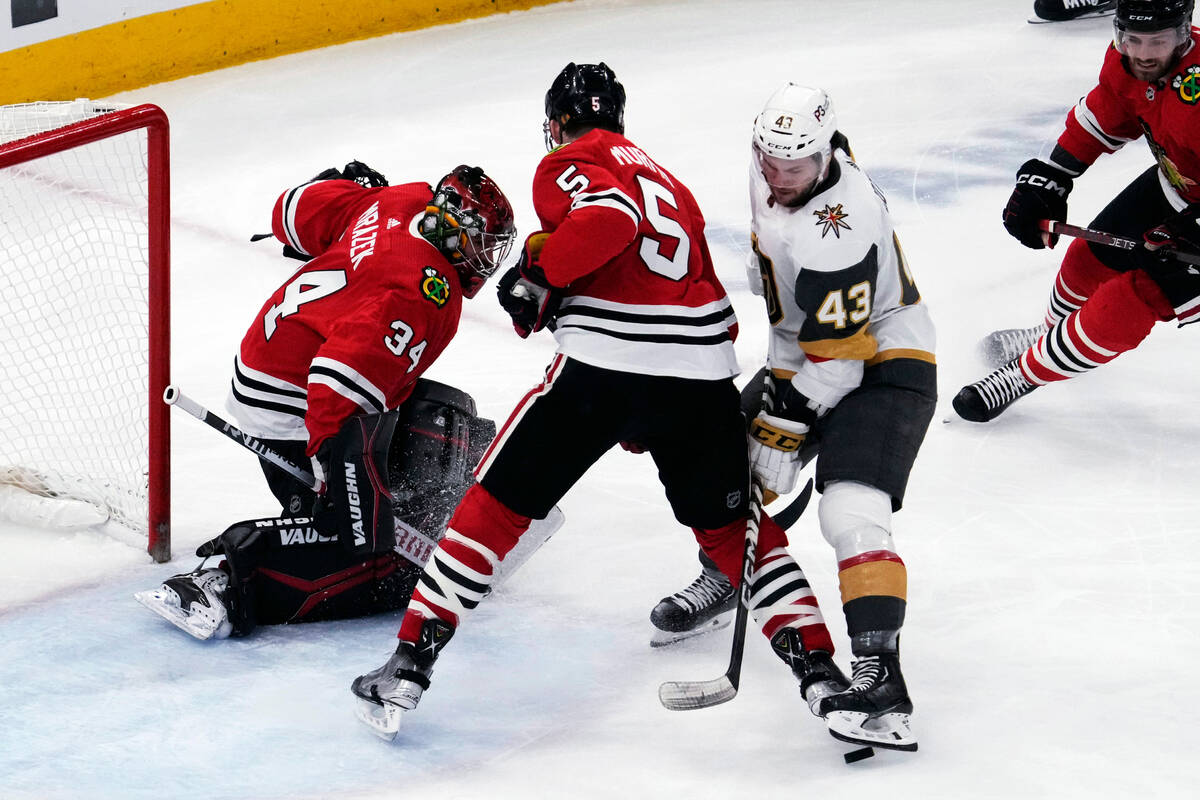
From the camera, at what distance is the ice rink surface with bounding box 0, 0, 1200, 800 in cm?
217

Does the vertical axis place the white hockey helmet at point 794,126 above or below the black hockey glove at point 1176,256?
above

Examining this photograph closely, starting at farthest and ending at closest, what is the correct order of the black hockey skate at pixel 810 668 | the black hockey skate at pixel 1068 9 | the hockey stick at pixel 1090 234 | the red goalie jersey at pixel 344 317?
the black hockey skate at pixel 1068 9 → the hockey stick at pixel 1090 234 → the red goalie jersey at pixel 344 317 → the black hockey skate at pixel 810 668

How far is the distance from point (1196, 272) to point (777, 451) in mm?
1280

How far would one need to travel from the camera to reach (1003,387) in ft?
11.1

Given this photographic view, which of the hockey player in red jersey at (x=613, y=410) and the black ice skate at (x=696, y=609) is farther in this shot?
the black ice skate at (x=696, y=609)

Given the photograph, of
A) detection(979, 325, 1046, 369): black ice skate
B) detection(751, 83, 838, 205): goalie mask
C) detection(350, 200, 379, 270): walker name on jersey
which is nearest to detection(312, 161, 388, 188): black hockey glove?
detection(350, 200, 379, 270): walker name on jersey

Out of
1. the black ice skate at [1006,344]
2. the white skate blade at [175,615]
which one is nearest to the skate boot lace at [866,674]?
the white skate blade at [175,615]

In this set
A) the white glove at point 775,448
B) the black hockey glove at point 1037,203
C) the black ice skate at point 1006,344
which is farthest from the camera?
the black ice skate at point 1006,344

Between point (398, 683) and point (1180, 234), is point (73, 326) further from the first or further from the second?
point (1180, 234)

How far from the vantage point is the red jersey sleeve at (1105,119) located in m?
3.14

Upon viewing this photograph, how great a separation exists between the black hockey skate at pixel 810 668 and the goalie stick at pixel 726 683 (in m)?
0.07

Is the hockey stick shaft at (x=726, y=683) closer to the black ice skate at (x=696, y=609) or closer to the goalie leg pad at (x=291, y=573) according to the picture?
the black ice skate at (x=696, y=609)

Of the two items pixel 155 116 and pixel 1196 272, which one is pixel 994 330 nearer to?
pixel 1196 272

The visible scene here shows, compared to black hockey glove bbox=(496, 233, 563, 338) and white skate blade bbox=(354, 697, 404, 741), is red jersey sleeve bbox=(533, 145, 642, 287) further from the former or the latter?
white skate blade bbox=(354, 697, 404, 741)
